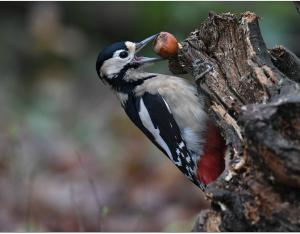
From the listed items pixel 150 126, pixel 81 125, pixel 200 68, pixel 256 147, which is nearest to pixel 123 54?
pixel 150 126

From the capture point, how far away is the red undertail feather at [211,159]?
14.4 feet

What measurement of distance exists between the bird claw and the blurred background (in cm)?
133

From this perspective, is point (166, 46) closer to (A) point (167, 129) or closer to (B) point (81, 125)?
(A) point (167, 129)

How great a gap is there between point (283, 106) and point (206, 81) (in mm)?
1175

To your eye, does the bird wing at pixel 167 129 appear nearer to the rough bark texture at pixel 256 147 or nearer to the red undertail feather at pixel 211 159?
the red undertail feather at pixel 211 159

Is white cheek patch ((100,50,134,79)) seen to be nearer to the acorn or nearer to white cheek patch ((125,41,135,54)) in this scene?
white cheek patch ((125,41,135,54))

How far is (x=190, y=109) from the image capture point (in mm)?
4434

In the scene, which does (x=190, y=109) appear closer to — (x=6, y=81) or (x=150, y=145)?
(x=150, y=145)

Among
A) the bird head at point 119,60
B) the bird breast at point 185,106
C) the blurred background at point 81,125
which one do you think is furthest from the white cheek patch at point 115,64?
the blurred background at point 81,125

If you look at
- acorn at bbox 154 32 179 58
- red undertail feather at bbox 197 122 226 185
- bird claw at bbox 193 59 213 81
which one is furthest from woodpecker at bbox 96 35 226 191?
bird claw at bbox 193 59 213 81

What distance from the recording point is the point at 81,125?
314 inches

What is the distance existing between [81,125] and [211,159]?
3.67 metres

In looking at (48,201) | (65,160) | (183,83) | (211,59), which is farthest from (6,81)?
(211,59)

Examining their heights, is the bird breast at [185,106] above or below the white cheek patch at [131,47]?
below
